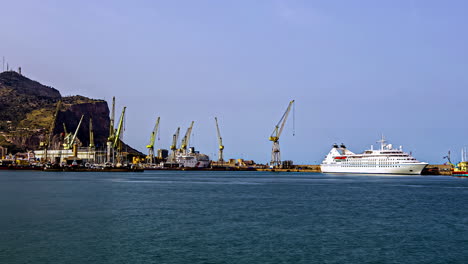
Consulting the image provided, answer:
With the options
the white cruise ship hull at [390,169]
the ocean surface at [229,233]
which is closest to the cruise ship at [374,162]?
the white cruise ship hull at [390,169]

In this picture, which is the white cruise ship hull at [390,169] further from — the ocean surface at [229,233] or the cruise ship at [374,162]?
the ocean surface at [229,233]

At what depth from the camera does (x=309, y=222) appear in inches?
1565

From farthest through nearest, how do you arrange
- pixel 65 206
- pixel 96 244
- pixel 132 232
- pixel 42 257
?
pixel 65 206 < pixel 132 232 < pixel 96 244 < pixel 42 257

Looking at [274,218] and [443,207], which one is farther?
[443,207]

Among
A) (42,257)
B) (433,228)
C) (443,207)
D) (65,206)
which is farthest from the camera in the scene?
(443,207)

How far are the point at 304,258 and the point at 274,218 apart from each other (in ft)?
50.4

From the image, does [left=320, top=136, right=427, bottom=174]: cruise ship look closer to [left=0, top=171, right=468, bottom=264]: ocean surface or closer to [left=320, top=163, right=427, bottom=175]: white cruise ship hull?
[left=320, top=163, right=427, bottom=175]: white cruise ship hull

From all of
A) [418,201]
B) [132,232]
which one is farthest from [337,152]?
[132,232]

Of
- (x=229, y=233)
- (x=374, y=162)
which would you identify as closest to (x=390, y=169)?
(x=374, y=162)

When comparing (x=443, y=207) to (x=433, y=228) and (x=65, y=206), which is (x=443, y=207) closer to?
(x=433, y=228)

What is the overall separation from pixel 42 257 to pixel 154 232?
30.8 ft

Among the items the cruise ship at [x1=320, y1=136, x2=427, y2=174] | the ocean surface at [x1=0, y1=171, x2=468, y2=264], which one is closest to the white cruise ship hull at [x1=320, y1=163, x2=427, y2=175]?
the cruise ship at [x1=320, y1=136, x2=427, y2=174]

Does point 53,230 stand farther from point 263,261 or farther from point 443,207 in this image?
point 443,207

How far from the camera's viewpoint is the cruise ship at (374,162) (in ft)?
509
